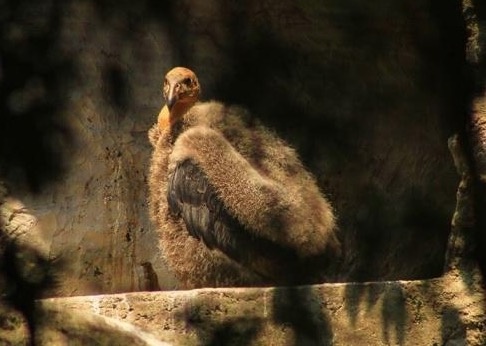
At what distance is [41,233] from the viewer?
723 cm

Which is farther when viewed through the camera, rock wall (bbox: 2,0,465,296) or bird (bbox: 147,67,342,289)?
rock wall (bbox: 2,0,465,296)

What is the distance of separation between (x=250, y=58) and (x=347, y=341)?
1950 mm

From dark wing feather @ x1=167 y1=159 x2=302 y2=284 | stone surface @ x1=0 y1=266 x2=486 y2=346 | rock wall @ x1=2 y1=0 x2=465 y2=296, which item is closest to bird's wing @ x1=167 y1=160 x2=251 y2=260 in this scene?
dark wing feather @ x1=167 y1=159 x2=302 y2=284

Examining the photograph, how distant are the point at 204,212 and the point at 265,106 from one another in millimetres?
1183

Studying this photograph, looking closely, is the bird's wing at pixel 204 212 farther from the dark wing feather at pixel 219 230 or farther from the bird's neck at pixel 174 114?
the bird's neck at pixel 174 114

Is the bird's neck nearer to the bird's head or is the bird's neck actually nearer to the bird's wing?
the bird's head

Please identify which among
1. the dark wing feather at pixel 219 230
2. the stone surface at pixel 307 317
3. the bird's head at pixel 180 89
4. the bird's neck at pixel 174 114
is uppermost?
the bird's head at pixel 180 89

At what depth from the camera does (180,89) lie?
22.1 ft

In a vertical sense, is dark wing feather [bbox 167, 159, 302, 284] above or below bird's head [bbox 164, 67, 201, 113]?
below

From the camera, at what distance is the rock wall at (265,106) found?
7305 millimetres

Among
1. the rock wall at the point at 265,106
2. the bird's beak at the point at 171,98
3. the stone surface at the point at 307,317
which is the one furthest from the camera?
the rock wall at the point at 265,106

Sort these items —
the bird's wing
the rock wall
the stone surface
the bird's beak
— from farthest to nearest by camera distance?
1. the rock wall
2. the bird's beak
3. the bird's wing
4. the stone surface

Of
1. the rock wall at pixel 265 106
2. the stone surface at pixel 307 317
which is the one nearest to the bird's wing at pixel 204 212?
the stone surface at pixel 307 317

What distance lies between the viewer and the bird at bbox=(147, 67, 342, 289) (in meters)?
6.49
